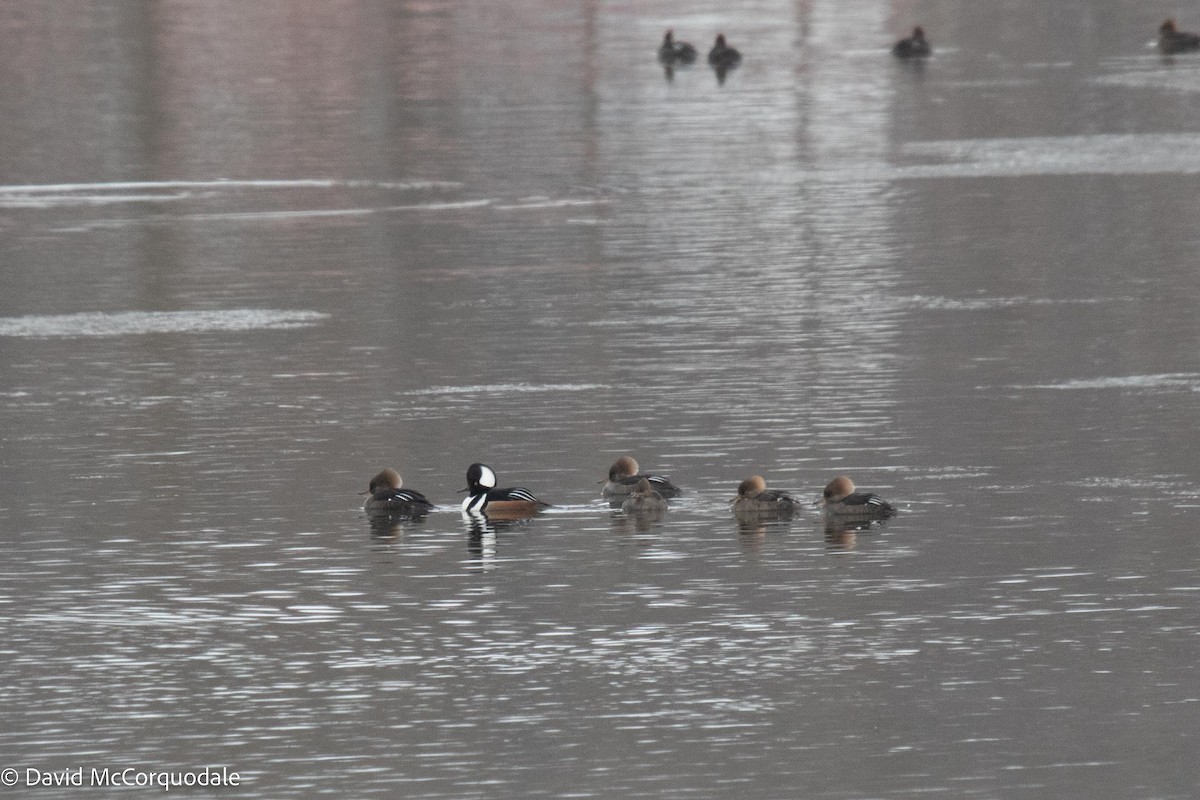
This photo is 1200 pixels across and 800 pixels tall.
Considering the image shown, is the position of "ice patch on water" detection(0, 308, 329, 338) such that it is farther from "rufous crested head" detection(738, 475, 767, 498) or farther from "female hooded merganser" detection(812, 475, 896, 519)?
"female hooded merganser" detection(812, 475, 896, 519)

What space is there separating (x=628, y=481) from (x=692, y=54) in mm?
36605

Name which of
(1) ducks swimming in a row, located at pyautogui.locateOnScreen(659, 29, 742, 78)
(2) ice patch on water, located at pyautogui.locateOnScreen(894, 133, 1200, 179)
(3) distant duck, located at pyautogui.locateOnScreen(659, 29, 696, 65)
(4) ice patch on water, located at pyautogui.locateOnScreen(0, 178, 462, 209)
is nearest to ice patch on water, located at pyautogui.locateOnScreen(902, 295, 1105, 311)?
(2) ice patch on water, located at pyautogui.locateOnScreen(894, 133, 1200, 179)

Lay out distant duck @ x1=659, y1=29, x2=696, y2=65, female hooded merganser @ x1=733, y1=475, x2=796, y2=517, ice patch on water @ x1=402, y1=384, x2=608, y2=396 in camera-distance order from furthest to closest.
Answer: distant duck @ x1=659, y1=29, x2=696, y2=65 → ice patch on water @ x1=402, y1=384, x2=608, y2=396 → female hooded merganser @ x1=733, y1=475, x2=796, y2=517

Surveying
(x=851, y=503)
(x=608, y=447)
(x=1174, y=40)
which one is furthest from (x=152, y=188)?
(x=1174, y=40)

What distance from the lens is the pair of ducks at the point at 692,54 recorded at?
50156mm

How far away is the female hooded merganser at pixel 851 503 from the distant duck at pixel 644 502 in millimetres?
1048

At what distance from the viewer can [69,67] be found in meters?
53.5

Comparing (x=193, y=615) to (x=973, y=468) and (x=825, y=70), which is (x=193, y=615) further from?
(x=825, y=70)

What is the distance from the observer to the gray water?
11.5 metres

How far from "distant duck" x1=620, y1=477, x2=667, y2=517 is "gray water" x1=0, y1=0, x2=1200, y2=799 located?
22 cm

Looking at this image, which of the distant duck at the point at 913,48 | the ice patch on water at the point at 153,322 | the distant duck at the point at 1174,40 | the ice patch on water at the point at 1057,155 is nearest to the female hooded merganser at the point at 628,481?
the ice patch on water at the point at 153,322

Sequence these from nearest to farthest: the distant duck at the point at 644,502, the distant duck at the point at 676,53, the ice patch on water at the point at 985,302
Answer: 1. the distant duck at the point at 644,502
2. the ice patch on water at the point at 985,302
3. the distant duck at the point at 676,53

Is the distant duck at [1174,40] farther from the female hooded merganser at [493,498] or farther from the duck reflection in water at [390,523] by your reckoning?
the duck reflection in water at [390,523]

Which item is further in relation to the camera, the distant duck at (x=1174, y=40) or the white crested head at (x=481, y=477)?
the distant duck at (x=1174, y=40)
